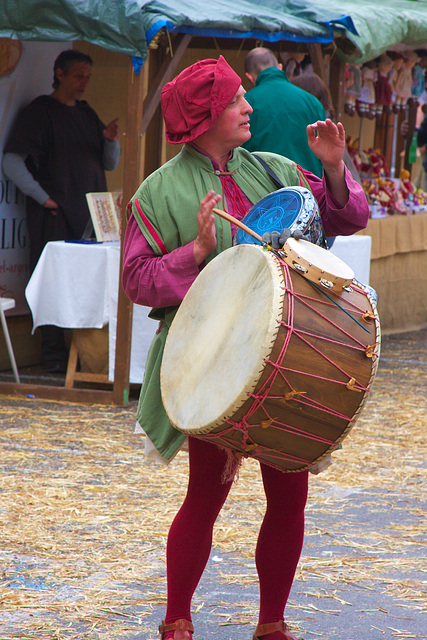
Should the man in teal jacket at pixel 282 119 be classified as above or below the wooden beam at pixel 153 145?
above

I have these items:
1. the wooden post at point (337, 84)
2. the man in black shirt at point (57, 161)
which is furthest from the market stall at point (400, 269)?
the man in black shirt at point (57, 161)

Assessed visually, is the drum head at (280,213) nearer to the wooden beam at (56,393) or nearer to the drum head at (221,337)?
the drum head at (221,337)

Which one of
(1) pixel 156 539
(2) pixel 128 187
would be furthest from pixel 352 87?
(1) pixel 156 539

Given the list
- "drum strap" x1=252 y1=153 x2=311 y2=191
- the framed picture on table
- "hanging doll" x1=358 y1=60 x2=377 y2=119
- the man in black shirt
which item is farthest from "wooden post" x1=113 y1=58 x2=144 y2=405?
"hanging doll" x1=358 y1=60 x2=377 y2=119

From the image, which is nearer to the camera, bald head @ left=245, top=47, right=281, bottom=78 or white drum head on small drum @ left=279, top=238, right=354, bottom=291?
white drum head on small drum @ left=279, top=238, right=354, bottom=291

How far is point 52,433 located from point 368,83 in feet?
15.6

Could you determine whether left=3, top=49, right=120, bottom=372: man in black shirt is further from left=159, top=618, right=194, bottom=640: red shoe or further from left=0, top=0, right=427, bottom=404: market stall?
left=159, top=618, right=194, bottom=640: red shoe

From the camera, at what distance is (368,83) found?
334 inches

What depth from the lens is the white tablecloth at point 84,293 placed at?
19.0ft

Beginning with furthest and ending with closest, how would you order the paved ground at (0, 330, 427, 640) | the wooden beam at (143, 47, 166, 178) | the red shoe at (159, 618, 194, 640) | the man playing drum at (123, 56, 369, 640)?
1. the wooden beam at (143, 47, 166, 178)
2. the paved ground at (0, 330, 427, 640)
3. the red shoe at (159, 618, 194, 640)
4. the man playing drum at (123, 56, 369, 640)

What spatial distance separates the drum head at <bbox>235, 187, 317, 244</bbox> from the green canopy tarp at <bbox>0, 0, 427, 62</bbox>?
2816 millimetres

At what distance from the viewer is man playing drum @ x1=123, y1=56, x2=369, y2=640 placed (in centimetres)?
249

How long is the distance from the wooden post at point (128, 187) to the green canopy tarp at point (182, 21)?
0.91 feet

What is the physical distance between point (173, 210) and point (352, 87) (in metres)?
6.02
